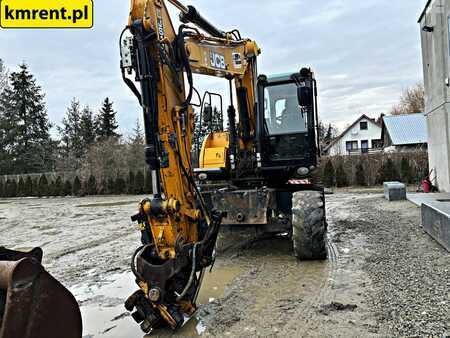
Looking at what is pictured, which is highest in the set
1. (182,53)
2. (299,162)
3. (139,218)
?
(182,53)

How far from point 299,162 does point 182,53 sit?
3048 millimetres

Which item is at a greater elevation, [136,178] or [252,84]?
[252,84]

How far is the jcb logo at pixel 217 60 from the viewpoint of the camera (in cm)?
543

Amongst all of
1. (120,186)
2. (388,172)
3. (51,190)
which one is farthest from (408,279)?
(51,190)

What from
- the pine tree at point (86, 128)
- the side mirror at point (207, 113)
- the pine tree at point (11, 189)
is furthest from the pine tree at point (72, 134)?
the side mirror at point (207, 113)

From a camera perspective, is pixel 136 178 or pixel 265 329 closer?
pixel 265 329

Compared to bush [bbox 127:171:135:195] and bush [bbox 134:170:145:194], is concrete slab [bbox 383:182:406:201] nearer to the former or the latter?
bush [bbox 134:170:145:194]

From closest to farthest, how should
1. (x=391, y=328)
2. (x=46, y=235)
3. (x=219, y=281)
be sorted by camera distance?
(x=391, y=328)
(x=219, y=281)
(x=46, y=235)

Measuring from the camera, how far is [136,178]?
26531 mm

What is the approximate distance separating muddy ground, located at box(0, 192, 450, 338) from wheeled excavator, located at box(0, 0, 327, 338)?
397 mm

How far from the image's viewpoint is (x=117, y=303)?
16.3ft

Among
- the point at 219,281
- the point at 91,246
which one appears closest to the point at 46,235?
the point at 91,246

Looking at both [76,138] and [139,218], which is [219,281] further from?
[76,138]

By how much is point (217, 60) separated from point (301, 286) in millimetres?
3063
